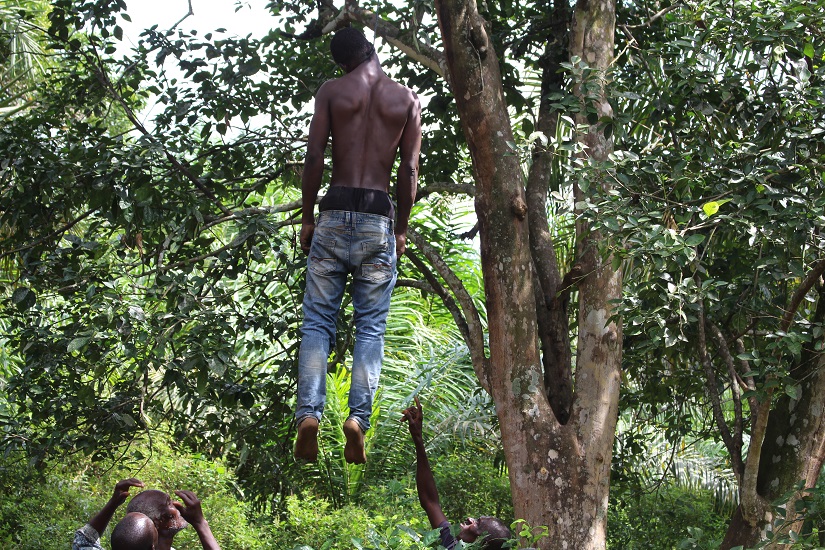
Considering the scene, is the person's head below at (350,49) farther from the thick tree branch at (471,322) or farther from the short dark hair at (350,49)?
the thick tree branch at (471,322)

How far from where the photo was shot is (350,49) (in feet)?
14.6

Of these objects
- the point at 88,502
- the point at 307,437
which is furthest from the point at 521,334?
the point at 88,502

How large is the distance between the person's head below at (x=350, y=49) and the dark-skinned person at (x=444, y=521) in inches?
60.3

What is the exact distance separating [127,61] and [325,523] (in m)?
3.65

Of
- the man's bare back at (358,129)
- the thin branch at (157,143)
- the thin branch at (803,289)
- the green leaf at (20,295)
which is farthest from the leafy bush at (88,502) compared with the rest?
the thin branch at (803,289)

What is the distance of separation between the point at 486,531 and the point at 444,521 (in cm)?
50

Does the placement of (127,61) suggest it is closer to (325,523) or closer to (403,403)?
(325,523)

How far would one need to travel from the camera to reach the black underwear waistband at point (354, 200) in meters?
4.28

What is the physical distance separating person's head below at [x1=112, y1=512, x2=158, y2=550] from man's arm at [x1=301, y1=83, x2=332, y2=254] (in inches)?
56.1

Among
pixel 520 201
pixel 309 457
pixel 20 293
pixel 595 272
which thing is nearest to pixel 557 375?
pixel 595 272

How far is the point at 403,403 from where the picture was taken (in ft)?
34.6

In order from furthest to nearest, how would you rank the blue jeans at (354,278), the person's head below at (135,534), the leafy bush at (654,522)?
the leafy bush at (654,522), the blue jeans at (354,278), the person's head below at (135,534)

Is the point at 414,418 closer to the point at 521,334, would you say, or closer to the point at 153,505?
the point at 153,505

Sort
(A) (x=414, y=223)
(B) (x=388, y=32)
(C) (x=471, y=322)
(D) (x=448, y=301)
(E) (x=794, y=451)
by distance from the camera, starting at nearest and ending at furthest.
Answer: (E) (x=794, y=451) → (C) (x=471, y=322) → (B) (x=388, y=32) → (D) (x=448, y=301) → (A) (x=414, y=223)
